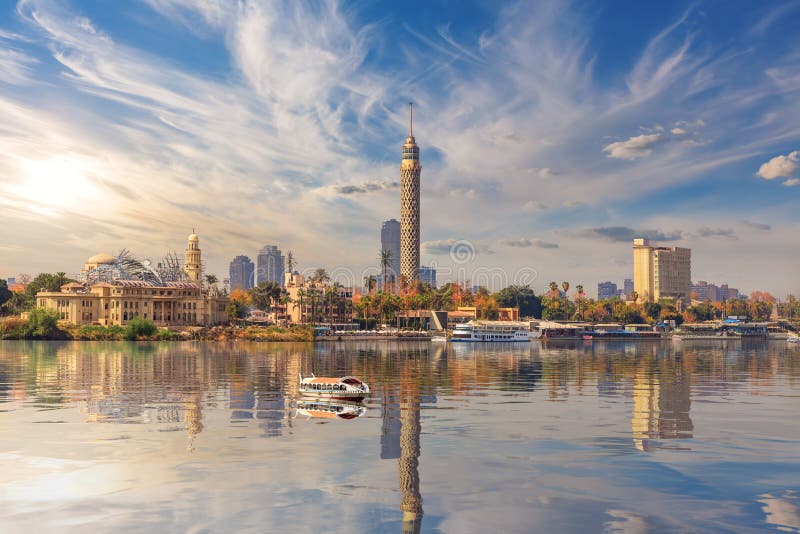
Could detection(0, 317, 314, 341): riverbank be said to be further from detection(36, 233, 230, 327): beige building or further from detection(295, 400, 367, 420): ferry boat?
detection(295, 400, 367, 420): ferry boat

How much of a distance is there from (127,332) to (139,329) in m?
2.64

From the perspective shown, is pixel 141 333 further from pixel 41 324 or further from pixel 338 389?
pixel 338 389

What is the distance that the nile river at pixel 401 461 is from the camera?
2370 cm

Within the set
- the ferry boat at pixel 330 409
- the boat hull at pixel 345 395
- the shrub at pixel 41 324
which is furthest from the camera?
the shrub at pixel 41 324

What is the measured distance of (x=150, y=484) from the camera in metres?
27.3

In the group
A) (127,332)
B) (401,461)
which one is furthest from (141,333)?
(401,461)

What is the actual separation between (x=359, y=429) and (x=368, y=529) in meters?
17.7

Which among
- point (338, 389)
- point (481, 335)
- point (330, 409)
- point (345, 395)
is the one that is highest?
point (338, 389)

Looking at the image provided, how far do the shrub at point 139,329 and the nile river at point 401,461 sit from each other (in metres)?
114

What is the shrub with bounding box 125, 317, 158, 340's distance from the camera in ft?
562

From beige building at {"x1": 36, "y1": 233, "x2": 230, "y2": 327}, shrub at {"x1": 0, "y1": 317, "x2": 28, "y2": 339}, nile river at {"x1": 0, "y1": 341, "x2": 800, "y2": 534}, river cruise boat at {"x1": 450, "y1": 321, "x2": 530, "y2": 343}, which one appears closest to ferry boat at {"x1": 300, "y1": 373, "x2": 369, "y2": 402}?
nile river at {"x1": 0, "y1": 341, "x2": 800, "y2": 534}

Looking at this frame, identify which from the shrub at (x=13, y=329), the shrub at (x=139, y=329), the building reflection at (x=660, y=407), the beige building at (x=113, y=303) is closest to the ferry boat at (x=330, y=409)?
the building reflection at (x=660, y=407)

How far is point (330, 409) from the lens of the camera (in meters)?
48.5

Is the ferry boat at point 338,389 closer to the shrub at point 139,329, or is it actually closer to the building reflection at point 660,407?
the building reflection at point 660,407
